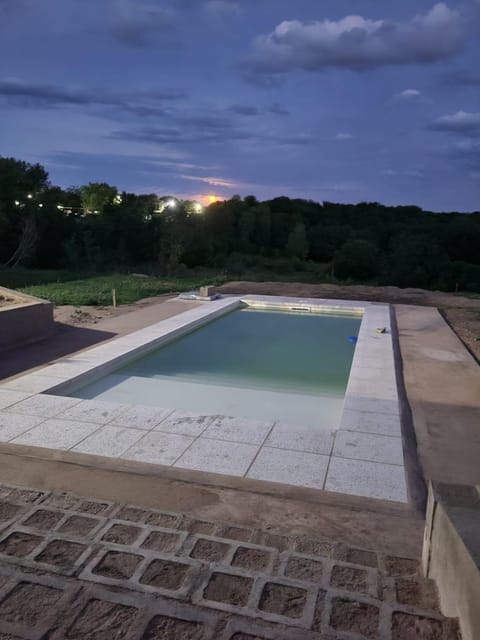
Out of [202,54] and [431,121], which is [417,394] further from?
[431,121]

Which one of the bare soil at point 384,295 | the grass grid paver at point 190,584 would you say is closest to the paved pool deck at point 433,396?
the grass grid paver at point 190,584

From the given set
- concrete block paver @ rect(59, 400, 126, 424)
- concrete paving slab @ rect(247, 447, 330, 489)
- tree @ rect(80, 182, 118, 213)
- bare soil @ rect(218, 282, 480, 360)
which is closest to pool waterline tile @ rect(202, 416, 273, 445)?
concrete paving slab @ rect(247, 447, 330, 489)

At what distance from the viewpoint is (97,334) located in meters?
7.22

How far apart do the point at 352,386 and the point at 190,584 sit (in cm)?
331

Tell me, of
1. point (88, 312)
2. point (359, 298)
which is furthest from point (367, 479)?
point (359, 298)

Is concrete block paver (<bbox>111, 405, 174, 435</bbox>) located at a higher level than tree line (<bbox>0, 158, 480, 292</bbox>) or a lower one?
lower

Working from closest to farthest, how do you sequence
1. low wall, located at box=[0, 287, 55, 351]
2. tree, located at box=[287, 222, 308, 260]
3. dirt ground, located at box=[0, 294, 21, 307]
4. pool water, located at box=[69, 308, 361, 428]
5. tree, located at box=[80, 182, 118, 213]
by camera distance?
pool water, located at box=[69, 308, 361, 428] < low wall, located at box=[0, 287, 55, 351] < dirt ground, located at box=[0, 294, 21, 307] < tree, located at box=[80, 182, 118, 213] < tree, located at box=[287, 222, 308, 260]

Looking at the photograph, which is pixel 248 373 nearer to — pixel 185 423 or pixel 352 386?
pixel 352 386

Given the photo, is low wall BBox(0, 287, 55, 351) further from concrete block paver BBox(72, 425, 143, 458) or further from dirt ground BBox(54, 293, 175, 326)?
concrete block paver BBox(72, 425, 143, 458)

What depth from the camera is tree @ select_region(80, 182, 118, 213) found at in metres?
27.6

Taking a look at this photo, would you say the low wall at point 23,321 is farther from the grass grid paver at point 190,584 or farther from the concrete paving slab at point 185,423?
the grass grid paver at point 190,584

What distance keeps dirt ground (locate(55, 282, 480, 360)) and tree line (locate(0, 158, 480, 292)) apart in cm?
554

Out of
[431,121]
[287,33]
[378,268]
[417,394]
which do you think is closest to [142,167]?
[378,268]

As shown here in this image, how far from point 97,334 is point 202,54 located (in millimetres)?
7649
